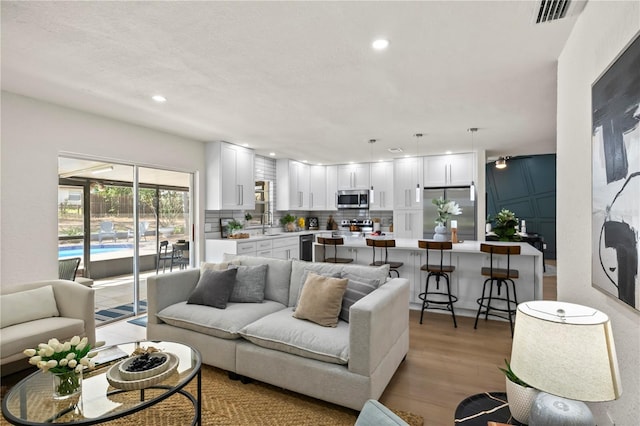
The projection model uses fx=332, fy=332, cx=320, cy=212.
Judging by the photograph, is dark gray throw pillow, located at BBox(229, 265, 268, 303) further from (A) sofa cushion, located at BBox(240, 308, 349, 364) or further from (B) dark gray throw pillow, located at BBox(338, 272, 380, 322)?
(B) dark gray throw pillow, located at BBox(338, 272, 380, 322)

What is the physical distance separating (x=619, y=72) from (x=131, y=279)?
5.37 m

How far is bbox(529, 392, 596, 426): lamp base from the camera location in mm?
1126

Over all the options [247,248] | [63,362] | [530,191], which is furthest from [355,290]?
[530,191]

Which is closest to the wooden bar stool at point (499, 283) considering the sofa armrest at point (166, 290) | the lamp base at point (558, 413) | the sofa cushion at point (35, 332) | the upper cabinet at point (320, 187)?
the lamp base at point (558, 413)

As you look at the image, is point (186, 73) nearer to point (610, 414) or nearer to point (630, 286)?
point (630, 286)

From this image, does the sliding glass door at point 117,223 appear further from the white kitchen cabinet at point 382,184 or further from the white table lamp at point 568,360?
the white table lamp at point 568,360

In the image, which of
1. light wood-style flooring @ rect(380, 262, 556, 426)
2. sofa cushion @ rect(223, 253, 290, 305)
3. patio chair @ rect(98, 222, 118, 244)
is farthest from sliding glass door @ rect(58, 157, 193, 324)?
light wood-style flooring @ rect(380, 262, 556, 426)

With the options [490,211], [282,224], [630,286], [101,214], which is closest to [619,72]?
[630,286]

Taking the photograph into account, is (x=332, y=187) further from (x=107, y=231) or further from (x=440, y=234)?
(x=107, y=231)

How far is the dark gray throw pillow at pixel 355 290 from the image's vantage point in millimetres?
2676

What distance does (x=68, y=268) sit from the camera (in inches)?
156

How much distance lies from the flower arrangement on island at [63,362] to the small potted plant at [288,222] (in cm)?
589

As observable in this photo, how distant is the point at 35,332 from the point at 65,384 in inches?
53.2

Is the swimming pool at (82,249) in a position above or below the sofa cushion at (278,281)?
above
